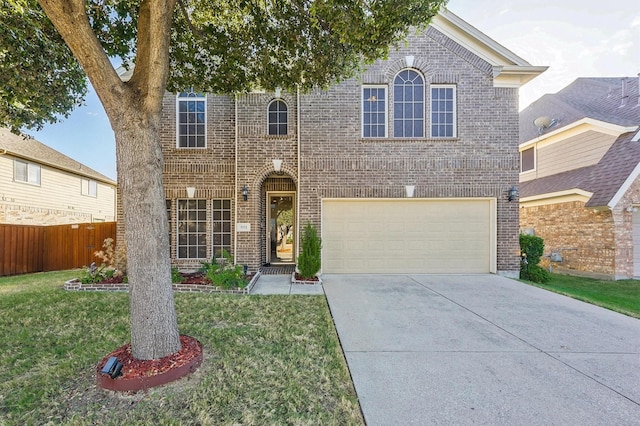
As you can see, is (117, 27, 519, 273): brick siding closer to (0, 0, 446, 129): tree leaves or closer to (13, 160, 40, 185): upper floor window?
(0, 0, 446, 129): tree leaves

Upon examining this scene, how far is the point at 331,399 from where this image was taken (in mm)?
2621

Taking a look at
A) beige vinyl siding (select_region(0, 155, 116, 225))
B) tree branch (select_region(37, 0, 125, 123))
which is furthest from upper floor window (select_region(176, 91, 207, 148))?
beige vinyl siding (select_region(0, 155, 116, 225))

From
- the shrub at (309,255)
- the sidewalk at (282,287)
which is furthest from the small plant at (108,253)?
the shrub at (309,255)

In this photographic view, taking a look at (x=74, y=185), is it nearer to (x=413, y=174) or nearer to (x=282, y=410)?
(x=413, y=174)

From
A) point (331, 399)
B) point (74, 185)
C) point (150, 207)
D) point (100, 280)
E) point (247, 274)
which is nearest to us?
point (331, 399)

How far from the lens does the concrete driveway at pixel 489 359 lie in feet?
8.20

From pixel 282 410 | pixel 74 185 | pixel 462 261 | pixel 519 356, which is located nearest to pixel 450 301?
pixel 519 356

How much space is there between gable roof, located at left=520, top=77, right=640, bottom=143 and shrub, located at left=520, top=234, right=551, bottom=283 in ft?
17.4

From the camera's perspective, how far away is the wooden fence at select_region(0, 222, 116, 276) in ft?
32.4

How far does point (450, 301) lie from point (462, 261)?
303 centimetres

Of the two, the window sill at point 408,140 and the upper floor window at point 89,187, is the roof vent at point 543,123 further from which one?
the upper floor window at point 89,187

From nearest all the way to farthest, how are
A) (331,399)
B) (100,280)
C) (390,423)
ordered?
1. (390,423)
2. (331,399)
3. (100,280)

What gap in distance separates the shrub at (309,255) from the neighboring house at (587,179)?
848 centimetres

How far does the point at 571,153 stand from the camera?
36.0ft
